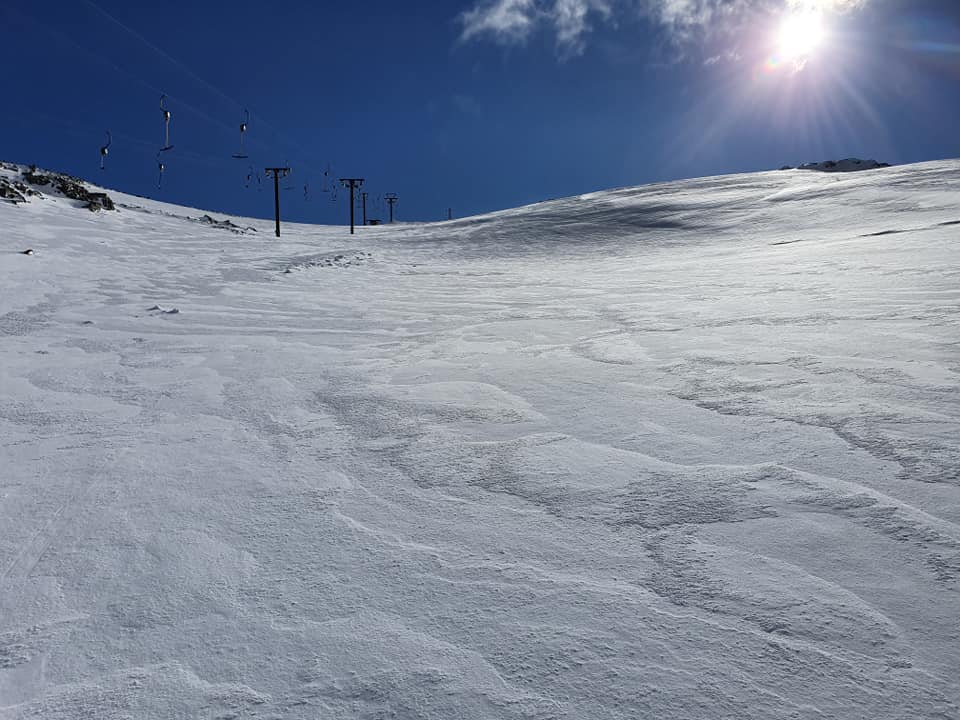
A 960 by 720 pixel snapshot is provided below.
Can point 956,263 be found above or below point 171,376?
above

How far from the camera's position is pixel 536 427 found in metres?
2.50

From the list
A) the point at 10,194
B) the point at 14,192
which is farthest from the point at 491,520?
the point at 14,192

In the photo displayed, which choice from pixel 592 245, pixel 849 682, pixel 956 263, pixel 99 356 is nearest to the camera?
pixel 849 682

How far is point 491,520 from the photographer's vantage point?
5.78 feet

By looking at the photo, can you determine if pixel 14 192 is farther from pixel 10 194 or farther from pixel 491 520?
pixel 491 520

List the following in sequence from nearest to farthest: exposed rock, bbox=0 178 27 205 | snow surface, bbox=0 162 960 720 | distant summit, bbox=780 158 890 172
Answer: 1. snow surface, bbox=0 162 960 720
2. exposed rock, bbox=0 178 27 205
3. distant summit, bbox=780 158 890 172

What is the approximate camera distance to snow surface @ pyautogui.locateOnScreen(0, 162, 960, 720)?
3.81ft

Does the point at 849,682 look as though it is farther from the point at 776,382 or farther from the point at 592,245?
the point at 592,245

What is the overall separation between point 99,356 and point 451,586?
3633 mm

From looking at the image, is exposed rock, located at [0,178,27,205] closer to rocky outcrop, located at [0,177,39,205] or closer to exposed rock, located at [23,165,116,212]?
rocky outcrop, located at [0,177,39,205]

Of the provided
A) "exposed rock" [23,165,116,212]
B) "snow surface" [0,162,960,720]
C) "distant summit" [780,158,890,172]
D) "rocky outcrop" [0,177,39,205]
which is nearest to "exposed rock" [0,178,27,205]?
"rocky outcrop" [0,177,39,205]

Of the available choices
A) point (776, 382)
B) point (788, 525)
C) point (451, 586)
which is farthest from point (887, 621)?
point (776, 382)

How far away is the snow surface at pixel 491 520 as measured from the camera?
45.7 inches

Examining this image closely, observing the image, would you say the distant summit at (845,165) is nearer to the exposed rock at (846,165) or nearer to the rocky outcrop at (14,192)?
the exposed rock at (846,165)
